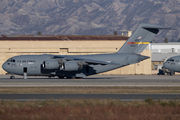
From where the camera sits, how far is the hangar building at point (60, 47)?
61.0m

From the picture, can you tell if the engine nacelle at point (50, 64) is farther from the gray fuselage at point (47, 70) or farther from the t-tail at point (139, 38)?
the t-tail at point (139, 38)

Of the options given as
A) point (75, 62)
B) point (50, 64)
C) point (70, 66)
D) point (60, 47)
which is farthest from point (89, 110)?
point (60, 47)

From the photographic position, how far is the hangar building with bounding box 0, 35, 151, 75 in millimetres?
60969

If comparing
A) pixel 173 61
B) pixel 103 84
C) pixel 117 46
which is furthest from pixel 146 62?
pixel 103 84

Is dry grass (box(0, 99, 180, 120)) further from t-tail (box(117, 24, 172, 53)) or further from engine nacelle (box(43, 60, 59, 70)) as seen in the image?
t-tail (box(117, 24, 172, 53))

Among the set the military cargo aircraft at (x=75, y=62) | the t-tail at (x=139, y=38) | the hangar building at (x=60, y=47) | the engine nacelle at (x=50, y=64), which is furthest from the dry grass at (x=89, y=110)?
the hangar building at (x=60, y=47)

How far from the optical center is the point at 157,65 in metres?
73.8

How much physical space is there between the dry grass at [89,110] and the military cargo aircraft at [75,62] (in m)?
19.9

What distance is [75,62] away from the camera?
4006 centimetres

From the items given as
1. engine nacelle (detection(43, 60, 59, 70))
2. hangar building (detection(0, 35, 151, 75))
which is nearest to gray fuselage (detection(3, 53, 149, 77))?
engine nacelle (detection(43, 60, 59, 70))

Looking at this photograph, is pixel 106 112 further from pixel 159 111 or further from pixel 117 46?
pixel 117 46

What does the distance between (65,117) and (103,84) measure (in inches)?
743

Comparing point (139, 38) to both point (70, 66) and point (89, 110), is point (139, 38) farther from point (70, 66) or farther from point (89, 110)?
point (89, 110)

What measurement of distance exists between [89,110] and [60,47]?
45751 millimetres
